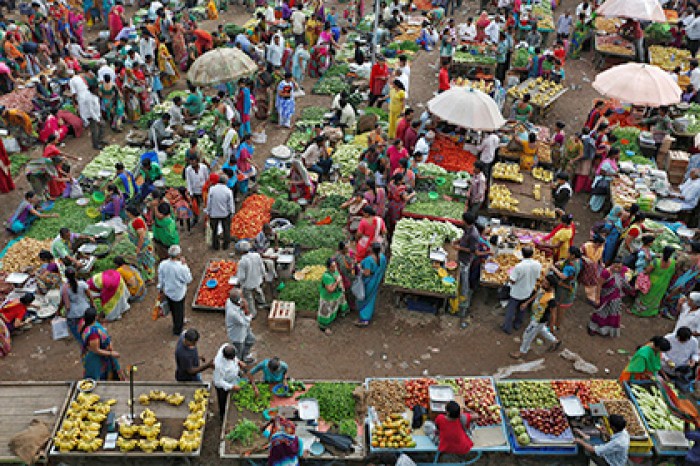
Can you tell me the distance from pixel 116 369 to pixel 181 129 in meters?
8.21

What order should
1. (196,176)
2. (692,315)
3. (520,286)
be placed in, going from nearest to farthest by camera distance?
Answer: (692,315), (520,286), (196,176)

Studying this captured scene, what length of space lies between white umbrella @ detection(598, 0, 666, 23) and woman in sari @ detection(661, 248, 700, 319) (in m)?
10.3

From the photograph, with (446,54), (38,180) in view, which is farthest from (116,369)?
(446,54)

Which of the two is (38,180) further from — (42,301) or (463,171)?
(463,171)

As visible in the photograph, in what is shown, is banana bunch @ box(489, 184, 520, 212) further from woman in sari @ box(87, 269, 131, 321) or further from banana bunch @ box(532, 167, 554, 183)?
woman in sari @ box(87, 269, 131, 321)

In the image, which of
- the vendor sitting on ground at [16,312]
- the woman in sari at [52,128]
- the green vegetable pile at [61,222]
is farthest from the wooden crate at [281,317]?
the woman in sari at [52,128]

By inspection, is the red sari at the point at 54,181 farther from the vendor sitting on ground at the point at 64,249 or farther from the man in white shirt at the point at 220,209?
the man in white shirt at the point at 220,209

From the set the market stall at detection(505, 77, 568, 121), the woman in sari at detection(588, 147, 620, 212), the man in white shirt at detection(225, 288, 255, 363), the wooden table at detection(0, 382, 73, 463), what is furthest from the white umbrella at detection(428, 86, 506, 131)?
the wooden table at detection(0, 382, 73, 463)

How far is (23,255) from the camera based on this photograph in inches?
459

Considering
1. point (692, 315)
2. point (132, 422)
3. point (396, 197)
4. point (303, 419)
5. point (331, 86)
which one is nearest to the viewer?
point (132, 422)

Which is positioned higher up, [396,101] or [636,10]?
[636,10]

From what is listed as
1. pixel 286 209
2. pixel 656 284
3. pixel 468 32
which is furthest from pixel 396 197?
pixel 468 32

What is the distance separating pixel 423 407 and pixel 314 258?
4.15m

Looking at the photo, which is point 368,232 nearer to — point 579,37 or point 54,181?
point 54,181
